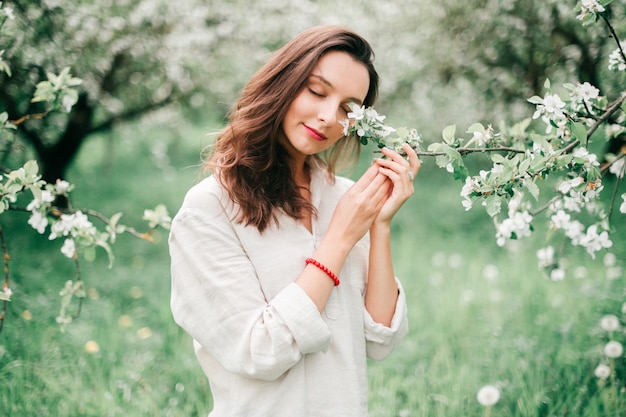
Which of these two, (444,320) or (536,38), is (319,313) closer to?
(444,320)

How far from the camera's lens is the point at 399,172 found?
1674mm

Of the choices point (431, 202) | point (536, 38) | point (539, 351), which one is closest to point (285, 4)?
point (536, 38)

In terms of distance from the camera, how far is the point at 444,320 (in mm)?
3637

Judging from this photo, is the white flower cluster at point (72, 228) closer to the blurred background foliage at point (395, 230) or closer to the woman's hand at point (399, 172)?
the blurred background foliage at point (395, 230)

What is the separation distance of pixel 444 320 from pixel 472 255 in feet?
4.40

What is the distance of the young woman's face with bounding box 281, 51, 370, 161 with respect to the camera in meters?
1.69

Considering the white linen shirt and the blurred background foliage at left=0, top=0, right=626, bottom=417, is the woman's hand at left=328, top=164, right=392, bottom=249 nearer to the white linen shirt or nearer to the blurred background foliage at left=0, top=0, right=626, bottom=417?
the white linen shirt

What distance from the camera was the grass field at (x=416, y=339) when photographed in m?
2.72

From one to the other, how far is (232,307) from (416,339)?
219 centimetres

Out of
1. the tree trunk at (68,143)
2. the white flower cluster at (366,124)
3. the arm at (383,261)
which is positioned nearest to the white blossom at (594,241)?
the arm at (383,261)

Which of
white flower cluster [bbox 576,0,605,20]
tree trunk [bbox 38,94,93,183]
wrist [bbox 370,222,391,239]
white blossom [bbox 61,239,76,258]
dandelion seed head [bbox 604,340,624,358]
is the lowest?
tree trunk [bbox 38,94,93,183]

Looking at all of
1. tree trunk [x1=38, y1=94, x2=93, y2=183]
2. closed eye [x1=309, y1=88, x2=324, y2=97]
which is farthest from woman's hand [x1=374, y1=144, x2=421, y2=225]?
tree trunk [x1=38, y1=94, x2=93, y2=183]

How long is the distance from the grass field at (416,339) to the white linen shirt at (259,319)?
119 centimetres

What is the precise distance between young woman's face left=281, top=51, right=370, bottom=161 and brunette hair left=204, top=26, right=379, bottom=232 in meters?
0.02
